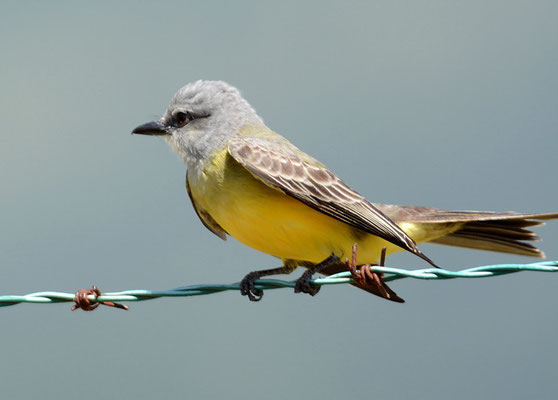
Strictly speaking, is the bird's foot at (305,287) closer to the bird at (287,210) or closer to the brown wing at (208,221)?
the bird at (287,210)

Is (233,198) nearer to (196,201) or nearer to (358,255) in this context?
(196,201)

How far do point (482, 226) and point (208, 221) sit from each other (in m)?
2.43

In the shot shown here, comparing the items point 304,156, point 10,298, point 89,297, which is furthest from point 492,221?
point 10,298

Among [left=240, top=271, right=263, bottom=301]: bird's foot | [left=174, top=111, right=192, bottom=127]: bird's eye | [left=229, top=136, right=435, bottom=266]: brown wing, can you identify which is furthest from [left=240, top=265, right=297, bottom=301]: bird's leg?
[left=174, top=111, right=192, bottom=127]: bird's eye

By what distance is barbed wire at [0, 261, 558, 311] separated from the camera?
14.8ft

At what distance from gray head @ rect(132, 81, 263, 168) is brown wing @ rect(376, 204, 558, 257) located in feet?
5.40

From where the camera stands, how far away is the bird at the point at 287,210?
6527mm

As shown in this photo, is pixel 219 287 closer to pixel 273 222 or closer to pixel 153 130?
pixel 273 222

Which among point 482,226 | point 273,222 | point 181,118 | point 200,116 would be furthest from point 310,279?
point 181,118

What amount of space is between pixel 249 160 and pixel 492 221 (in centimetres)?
218

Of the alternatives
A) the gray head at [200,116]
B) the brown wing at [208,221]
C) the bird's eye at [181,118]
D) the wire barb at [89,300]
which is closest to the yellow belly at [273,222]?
the brown wing at [208,221]

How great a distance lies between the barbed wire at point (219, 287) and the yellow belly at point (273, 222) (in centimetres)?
123

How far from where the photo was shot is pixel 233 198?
6.61m

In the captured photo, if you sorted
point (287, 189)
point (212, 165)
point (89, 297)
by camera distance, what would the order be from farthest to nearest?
point (212, 165) → point (287, 189) → point (89, 297)
